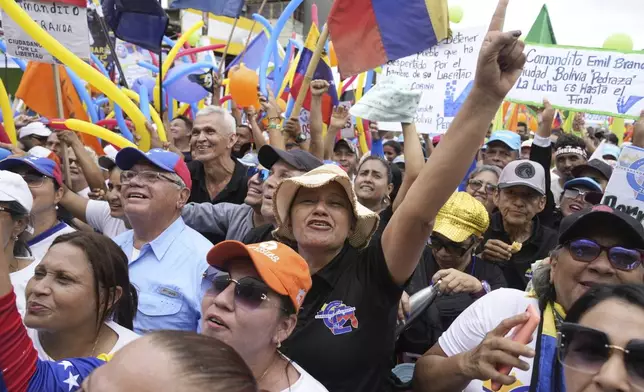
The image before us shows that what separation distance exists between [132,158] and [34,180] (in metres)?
0.59

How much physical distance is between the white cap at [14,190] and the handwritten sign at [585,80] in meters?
4.33

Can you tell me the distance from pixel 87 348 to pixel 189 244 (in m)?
0.79

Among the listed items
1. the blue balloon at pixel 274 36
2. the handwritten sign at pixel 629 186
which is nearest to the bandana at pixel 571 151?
the handwritten sign at pixel 629 186

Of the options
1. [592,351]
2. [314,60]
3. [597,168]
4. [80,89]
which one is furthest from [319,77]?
[592,351]

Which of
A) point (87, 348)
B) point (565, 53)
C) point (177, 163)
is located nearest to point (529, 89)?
point (565, 53)

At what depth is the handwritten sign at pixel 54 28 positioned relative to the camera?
4520 millimetres

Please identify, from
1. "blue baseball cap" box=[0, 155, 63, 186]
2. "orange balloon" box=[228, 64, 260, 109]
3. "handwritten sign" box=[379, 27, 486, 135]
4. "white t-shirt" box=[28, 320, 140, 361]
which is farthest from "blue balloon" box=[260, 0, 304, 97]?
"white t-shirt" box=[28, 320, 140, 361]

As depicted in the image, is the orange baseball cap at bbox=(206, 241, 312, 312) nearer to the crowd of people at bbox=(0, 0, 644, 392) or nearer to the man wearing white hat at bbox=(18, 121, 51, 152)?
the crowd of people at bbox=(0, 0, 644, 392)

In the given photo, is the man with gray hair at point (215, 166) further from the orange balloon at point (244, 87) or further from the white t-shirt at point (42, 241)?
the orange balloon at point (244, 87)

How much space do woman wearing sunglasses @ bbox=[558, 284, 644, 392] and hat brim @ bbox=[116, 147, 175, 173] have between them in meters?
2.03

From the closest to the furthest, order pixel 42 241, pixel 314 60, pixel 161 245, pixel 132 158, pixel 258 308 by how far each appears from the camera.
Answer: pixel 258 308 < pixel 161 245 < pixel 42 241 < pixel 132 158 < pixel 314 60

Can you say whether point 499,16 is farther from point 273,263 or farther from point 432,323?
point 432,323

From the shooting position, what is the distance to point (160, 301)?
246 cm

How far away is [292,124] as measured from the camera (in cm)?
454
